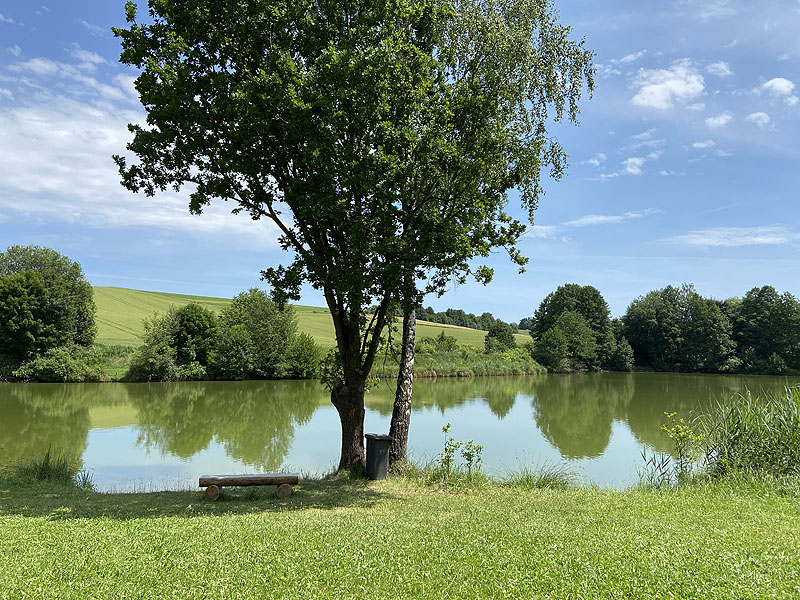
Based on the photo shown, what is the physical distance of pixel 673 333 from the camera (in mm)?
64125

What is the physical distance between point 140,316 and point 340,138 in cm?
5764

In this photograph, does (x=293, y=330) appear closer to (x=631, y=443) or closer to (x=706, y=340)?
(x=631, y=443)

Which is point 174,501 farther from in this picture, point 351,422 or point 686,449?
point 686,449

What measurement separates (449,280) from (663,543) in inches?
215

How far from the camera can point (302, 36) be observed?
8875 millimetres

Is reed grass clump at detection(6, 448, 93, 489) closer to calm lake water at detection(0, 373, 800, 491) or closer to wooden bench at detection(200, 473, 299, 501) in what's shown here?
calm lake water at detection(0, 373, 800, 491)

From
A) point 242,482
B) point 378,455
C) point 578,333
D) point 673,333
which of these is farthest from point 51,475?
point 673,333

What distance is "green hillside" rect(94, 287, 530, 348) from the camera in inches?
1951

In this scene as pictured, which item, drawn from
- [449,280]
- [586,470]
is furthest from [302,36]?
[586,470]

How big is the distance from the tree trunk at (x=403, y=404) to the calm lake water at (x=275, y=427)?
149cm

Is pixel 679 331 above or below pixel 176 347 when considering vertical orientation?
above

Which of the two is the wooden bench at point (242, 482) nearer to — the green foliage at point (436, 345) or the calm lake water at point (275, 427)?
the calm lake water at point (275, 427)

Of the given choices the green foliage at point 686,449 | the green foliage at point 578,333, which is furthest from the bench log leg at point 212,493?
the green foliage at point 578,333

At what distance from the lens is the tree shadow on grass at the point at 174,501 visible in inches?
275
